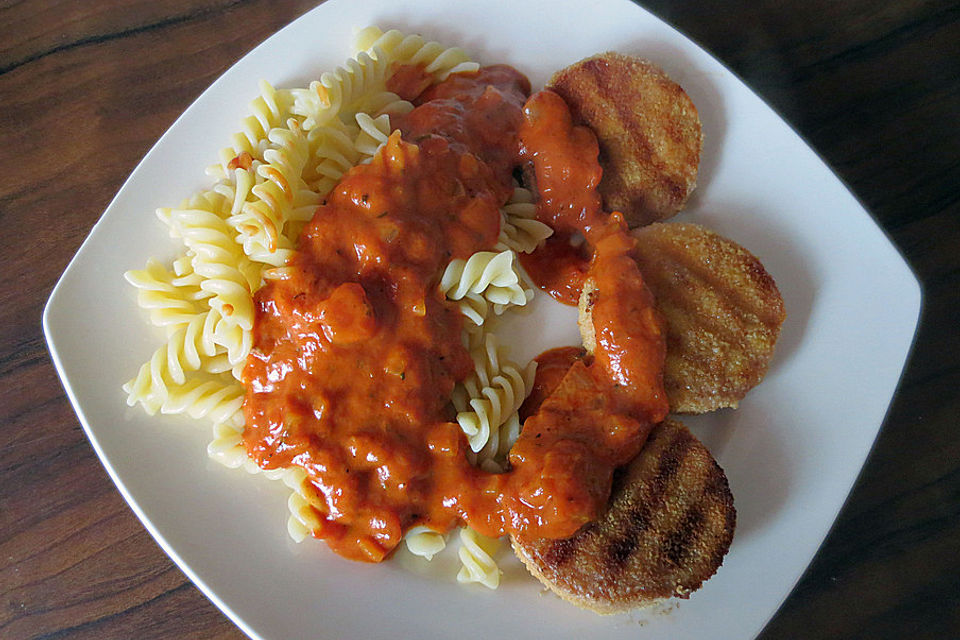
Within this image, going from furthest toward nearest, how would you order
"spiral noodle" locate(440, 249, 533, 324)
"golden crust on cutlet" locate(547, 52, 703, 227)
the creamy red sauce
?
1. "golden crust on cutlet" locate(547, 52, 703, 227)
2. "spiral noodle" locate(440, 249, 533, 324)
3. the creamy red sauce

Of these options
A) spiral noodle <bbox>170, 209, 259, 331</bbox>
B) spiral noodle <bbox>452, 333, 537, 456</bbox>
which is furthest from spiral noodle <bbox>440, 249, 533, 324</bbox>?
spiral noodle <bbox>170, 209, 259, 331</bbox>

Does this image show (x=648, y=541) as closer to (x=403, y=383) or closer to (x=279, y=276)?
(x=403, y=383)

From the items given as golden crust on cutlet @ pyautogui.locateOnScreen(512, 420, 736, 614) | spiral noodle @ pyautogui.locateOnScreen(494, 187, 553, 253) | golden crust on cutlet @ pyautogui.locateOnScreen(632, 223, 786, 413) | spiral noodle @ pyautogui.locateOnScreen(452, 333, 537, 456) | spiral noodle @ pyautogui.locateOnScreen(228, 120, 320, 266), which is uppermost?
spiral noodle @ pyautogui.locateOnScreen(228, 120, 320, 266)

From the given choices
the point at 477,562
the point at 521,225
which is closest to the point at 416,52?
the point at 521,225

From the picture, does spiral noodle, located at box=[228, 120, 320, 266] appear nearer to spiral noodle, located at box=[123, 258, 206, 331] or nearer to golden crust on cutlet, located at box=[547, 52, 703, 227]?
spiral noodle, located at box=[123, 258, 206, 331]

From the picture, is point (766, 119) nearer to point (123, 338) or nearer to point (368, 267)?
point (368, 267)

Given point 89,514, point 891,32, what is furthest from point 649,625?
point 891,32

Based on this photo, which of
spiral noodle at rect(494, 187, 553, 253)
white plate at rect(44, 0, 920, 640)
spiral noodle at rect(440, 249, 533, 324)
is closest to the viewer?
white plate at rect(44, 0, 920, 640)

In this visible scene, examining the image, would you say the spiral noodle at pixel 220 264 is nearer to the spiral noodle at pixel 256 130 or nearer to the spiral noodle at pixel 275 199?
the spiral noodle at pixel 275 199
